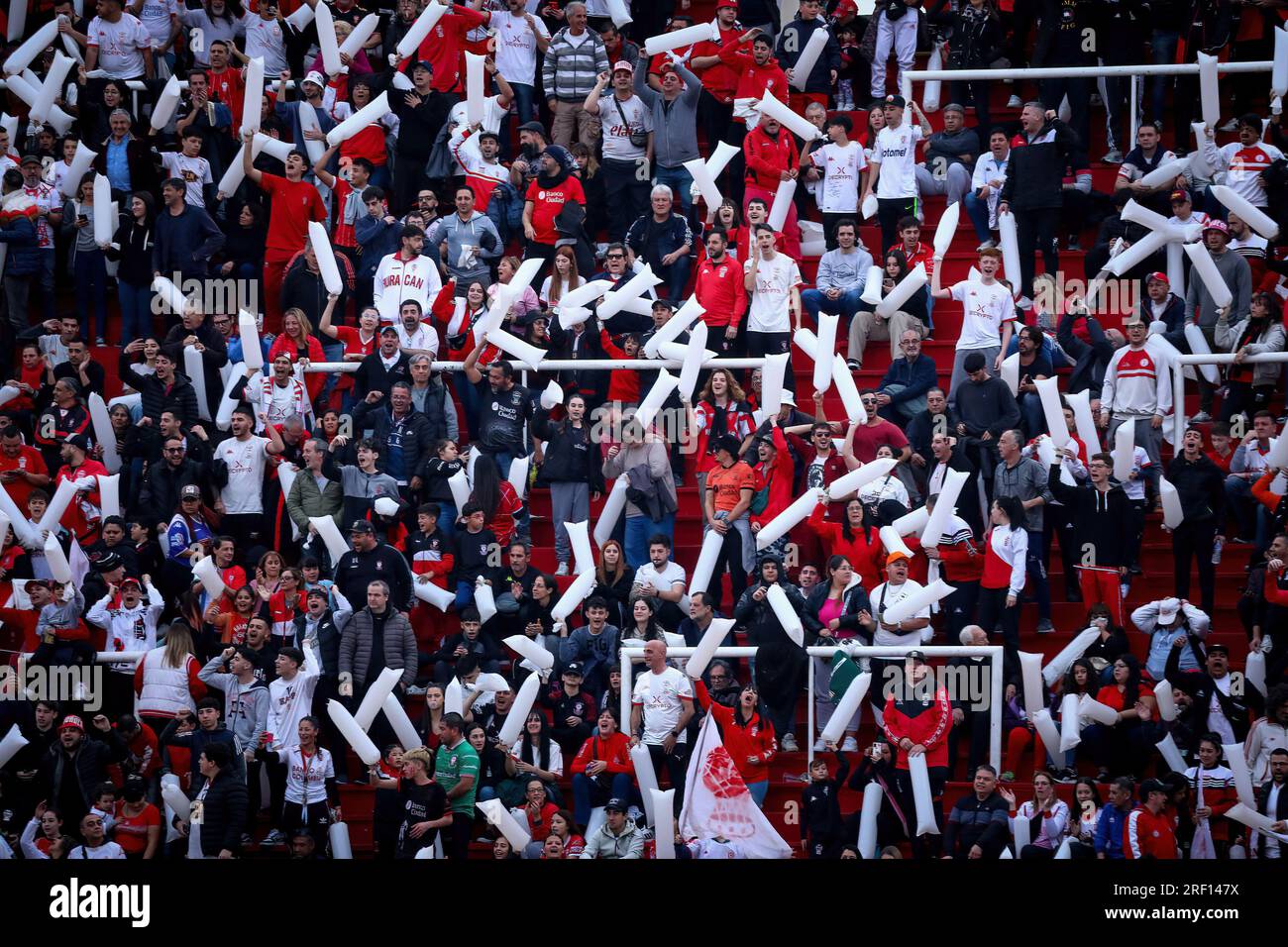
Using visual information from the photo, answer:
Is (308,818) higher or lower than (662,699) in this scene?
lower

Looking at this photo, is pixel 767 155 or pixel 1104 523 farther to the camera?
pixel 767 155

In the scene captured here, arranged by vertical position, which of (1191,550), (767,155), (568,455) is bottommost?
(1191,550)

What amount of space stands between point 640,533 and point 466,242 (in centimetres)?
373

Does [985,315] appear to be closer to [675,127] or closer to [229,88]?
[675,127]

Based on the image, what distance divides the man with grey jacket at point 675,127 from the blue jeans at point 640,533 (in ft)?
13.3

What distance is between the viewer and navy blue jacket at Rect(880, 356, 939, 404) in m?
18.8

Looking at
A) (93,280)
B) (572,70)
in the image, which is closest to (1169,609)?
(572,70)

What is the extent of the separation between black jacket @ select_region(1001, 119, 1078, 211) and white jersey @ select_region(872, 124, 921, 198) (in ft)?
3.06

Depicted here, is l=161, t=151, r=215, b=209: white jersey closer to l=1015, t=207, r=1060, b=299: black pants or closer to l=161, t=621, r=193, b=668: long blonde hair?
l=161, t=621, r=193, b=668: long blonde hair

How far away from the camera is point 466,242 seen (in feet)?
66.5

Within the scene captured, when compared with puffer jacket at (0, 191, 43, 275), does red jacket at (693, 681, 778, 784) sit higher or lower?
lower

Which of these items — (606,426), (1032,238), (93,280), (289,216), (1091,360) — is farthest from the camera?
(93,280)

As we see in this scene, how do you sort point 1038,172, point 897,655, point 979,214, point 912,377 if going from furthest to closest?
point 979,214, point 1038,172, point 912,377, point 897,655

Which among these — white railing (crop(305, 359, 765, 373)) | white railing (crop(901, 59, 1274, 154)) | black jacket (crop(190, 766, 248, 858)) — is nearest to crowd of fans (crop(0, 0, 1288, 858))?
black jacket (crop(190, 766, 248, 858))
